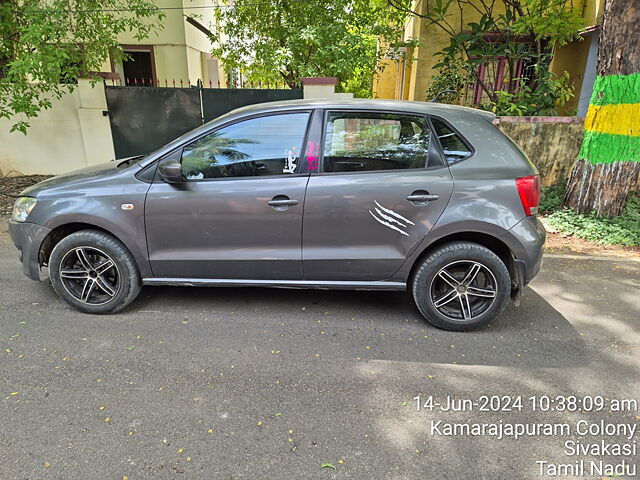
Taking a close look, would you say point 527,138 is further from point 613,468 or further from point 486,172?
point 613,468

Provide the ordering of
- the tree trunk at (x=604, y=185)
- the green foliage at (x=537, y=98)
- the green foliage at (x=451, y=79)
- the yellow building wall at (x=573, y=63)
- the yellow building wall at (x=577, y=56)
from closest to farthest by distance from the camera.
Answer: the tree trunk at (x=604, y=185) < the green foliage at (x=537, y=98) < the yellow building wall at (x=577, y=56) < the green foliage at (x=451, y=79) < the yellow building wall at (x=573, y=63)

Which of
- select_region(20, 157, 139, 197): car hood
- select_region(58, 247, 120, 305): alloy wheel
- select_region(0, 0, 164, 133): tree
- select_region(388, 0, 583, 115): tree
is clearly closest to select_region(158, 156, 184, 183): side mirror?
select_region(20, 157, 139, 197): car hood

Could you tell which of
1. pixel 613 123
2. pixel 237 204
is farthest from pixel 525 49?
pixel 237 204

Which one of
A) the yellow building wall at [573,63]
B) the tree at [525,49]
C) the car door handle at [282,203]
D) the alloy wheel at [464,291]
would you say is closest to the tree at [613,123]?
the tree at [525,49]

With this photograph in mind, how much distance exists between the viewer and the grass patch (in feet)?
18.1

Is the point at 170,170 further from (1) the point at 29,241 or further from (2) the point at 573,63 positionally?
(2) the point at 573,63

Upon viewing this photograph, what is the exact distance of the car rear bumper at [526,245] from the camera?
324cm

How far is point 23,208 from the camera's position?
354 cm

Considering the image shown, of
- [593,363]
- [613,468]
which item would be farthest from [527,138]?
[613,468]

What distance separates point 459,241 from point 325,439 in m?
1.86

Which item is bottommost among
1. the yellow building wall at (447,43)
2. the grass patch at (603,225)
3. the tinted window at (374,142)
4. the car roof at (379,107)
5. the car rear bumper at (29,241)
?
the grass patch at (603,225)

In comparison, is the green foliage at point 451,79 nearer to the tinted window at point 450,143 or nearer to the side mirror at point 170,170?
the tinted window at point 450,143

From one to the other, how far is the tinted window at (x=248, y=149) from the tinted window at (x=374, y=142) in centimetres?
28

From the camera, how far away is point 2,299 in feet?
12.6
